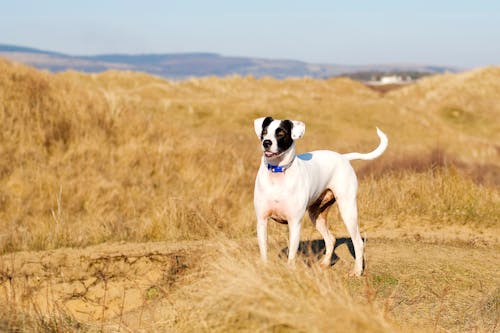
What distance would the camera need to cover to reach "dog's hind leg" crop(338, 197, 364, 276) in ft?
24.1

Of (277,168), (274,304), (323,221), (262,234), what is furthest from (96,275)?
(274,304)

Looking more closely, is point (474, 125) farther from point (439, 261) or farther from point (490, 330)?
point (490, 330)

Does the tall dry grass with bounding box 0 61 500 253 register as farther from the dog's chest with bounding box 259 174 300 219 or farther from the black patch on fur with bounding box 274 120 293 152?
the black patch on fur with bounding box 274 120 293 152

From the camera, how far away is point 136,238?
10.1 metres

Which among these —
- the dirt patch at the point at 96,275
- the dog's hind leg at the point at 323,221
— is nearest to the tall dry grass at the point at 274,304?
the dog's hind leg at the point at 323,221

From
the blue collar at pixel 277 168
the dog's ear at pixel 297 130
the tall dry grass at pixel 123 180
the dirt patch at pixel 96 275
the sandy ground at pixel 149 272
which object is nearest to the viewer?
the dog's ear at pixel 297 130

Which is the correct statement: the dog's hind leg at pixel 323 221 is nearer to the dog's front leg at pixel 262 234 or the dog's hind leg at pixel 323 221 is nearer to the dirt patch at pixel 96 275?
the dog's front leg at pixel 262 234

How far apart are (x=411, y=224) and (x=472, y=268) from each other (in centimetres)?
275

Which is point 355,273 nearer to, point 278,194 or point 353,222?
point 353,222

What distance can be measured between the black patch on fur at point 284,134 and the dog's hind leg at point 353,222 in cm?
141

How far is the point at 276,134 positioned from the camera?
6.11 m

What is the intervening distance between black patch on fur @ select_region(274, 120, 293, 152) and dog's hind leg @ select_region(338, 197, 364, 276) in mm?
1407

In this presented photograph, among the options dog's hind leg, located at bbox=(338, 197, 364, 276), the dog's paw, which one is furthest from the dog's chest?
the dog's paw

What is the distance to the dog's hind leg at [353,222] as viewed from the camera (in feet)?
24.1
